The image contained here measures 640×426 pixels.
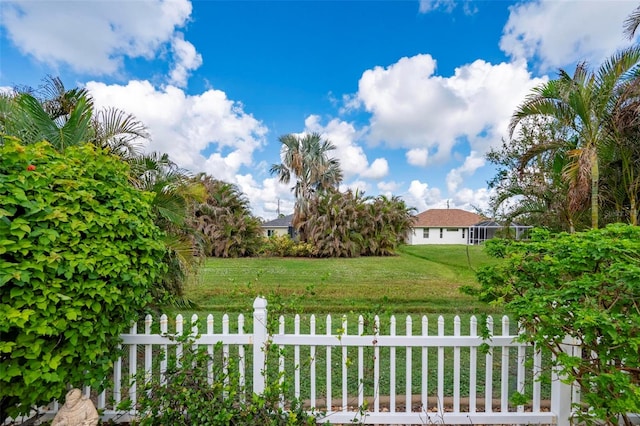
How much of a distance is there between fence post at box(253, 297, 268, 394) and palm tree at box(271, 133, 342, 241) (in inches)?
718

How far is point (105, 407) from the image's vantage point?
2.47 m

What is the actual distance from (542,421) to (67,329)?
375 cm

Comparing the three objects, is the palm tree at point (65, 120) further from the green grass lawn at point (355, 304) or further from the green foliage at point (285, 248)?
the green foliage at point (285, 248)

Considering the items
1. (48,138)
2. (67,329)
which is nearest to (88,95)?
(48,138)

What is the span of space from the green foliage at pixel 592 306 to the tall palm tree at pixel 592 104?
2.48 meters

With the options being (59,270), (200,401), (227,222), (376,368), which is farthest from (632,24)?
(227,222)

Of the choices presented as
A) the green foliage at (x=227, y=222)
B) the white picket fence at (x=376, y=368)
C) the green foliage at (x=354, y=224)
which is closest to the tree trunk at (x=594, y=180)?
the white picket fence at (x=376, y=368)

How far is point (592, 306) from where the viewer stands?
170 centimetres

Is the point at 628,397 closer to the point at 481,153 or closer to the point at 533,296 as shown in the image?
the point at 533,296

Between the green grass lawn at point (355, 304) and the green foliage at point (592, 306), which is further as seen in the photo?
the green grass lawn at point (355, 304)

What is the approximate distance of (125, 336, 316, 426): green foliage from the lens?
7.11 ft

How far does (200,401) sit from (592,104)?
20.3 feet

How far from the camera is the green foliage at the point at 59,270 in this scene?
1.68m

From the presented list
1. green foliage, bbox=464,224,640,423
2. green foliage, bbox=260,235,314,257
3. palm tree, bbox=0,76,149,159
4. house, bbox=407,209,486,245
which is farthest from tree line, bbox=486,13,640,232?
house, bbox=407,209,486,245
